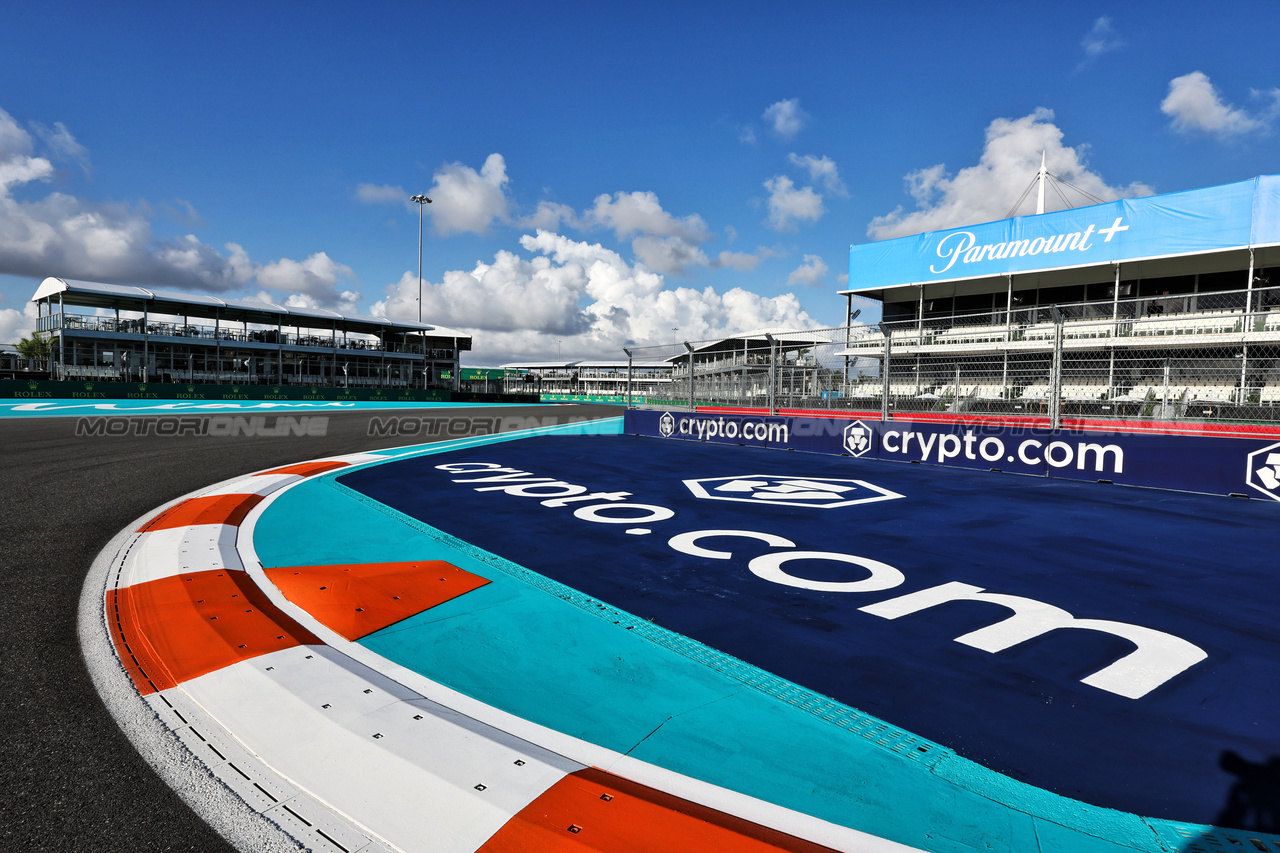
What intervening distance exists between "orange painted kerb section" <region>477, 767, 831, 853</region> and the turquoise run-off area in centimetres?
19

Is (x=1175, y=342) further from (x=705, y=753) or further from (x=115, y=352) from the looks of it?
(x=115, y=352)

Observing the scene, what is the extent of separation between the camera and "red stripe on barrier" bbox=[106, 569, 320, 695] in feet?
7.77

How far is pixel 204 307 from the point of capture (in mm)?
41344

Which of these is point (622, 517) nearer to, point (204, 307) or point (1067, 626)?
point (1067, 626)

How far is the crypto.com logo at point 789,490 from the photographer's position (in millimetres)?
6316

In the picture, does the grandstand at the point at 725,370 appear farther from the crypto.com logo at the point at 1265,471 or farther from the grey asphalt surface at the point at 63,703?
the grey asphalt surface at the point at 63,703

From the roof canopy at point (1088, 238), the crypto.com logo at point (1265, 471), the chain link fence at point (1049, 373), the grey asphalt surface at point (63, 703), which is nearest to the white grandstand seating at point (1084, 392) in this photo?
the chain link fence at point (1049, 373)

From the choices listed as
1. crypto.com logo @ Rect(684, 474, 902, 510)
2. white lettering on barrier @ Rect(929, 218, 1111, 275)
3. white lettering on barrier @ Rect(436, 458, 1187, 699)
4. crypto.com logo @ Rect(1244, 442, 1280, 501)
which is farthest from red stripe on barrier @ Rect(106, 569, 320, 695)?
white lettering on barrier @ Rect(929, 218, 1111, 275)

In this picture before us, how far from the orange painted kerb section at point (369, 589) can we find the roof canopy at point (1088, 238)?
97.4 feet

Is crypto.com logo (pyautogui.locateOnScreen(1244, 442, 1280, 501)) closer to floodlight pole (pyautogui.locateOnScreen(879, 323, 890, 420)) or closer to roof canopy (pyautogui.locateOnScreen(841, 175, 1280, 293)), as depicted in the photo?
floodlight pole (pyautogui.locateOnScreen(879, 323, 890, 420))

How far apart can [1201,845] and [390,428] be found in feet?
57.9

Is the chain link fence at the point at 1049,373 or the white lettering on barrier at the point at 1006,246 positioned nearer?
the chain link fence at the point at 1049,373

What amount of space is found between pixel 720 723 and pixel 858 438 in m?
9.20

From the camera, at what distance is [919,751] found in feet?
6.48
